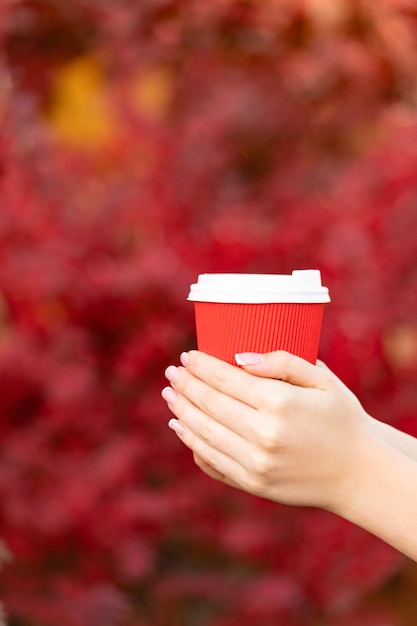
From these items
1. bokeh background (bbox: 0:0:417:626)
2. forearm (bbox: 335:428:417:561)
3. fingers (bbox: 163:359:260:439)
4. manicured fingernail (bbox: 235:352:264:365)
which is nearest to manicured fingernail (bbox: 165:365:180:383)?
fingers (bbox: 163:359:260:439)

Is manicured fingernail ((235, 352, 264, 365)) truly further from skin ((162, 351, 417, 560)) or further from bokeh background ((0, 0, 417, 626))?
bokeh background ((0, 0, 417, 626))

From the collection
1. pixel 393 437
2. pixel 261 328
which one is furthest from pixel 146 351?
pixel 261 328

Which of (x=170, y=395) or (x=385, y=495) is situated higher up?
(x=170, y=395)

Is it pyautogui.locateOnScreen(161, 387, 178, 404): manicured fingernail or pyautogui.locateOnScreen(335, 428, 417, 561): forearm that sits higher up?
pyautogui.locateOnScreen(161, 387, 178, 404): manicured fingernail

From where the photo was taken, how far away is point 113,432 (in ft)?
6.46

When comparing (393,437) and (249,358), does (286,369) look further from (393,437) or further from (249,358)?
(393,437)

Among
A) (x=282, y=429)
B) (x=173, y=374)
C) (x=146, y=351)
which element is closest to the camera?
(x=282, y=429)

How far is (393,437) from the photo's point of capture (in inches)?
44.9

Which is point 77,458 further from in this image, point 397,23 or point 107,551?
point 397,23

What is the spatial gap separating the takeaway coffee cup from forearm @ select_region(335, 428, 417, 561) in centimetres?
15

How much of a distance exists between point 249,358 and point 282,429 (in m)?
0.10

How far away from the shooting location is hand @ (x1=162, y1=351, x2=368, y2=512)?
90 cm

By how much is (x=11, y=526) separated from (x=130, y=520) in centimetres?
29

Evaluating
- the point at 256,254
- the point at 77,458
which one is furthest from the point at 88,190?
the point at 77,458
